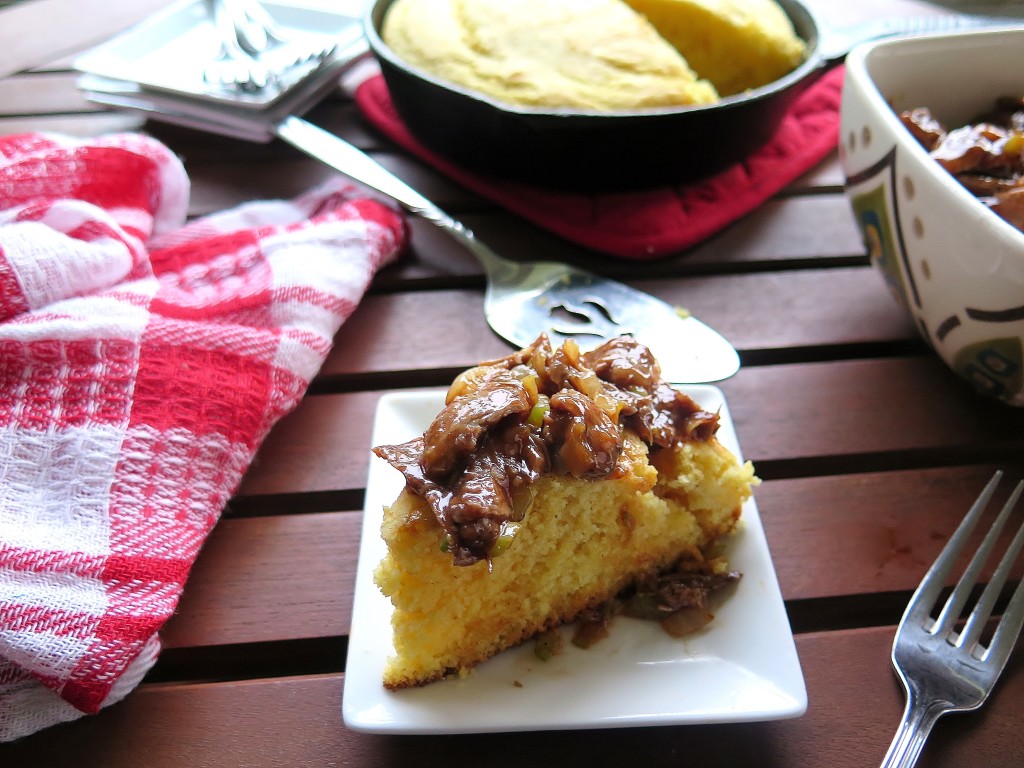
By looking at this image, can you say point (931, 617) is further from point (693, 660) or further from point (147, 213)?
point (147, 213)

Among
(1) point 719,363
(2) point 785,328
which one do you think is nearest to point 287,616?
(1) point 719,363

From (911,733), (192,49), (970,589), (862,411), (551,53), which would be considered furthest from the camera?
(192,49)

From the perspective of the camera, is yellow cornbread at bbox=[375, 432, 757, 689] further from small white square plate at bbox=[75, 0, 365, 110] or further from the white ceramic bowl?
small white square plate at bbox=[75, 0, 365, 110]

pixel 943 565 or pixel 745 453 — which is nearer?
pixel 943 565

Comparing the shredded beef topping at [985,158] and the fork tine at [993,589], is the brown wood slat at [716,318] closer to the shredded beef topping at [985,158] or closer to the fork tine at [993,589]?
the shredded beef topping at [985,158]

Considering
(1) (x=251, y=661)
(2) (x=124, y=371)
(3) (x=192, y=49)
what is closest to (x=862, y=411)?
(1) (x=251, y=661)

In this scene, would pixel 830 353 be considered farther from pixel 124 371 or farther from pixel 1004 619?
pixel 124 371
